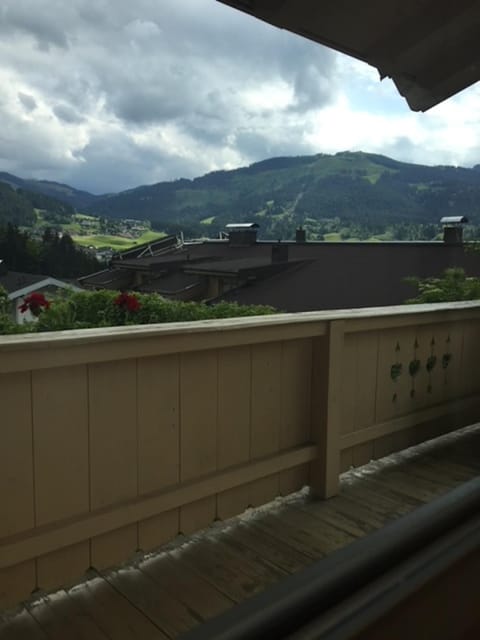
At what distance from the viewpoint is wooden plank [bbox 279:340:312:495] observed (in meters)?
2.59

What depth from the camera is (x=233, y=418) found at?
238 centimetres

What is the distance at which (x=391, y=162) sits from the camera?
17109 mm

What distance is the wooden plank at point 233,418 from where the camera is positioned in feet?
7.66

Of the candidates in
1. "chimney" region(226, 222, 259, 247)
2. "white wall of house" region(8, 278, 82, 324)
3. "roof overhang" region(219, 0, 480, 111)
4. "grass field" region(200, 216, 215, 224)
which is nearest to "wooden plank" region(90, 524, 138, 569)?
"roof overhang" region(219, 0, 480, 111)

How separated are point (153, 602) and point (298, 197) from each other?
13.0m

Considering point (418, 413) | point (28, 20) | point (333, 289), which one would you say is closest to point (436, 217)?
point (333, 289)

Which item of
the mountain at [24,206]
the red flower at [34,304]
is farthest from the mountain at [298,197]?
the red flower at [34,304]

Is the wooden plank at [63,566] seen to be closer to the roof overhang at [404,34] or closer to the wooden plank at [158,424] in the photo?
the wooden plank at [158,424]

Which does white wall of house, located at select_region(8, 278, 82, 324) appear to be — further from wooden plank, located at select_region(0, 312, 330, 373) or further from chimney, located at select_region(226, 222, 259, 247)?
chimney, located at select_region(226, 222, 259, 247)

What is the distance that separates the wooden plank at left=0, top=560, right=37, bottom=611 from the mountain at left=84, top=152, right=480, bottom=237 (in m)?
8.12

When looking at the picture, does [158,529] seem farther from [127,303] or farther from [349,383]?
[127,303]

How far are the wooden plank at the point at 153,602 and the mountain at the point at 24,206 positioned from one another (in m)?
4.77

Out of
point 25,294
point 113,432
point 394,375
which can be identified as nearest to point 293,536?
point 113,432

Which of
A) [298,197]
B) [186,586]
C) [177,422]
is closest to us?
[186,586]
